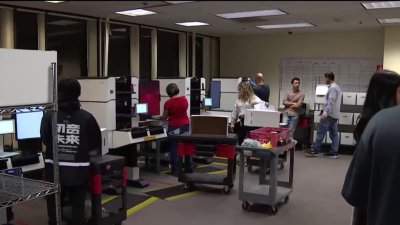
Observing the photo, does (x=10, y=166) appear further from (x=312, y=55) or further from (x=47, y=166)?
(x=312, y=55)

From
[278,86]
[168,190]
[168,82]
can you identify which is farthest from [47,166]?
[278,86]

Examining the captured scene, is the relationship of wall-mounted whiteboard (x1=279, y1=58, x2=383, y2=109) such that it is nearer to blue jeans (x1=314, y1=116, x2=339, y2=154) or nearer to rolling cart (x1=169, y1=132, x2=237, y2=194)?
blue jeans (x1=314, y1=116, x2=339, y2=154)

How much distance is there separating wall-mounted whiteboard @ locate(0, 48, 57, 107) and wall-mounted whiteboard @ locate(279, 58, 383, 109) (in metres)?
6.70

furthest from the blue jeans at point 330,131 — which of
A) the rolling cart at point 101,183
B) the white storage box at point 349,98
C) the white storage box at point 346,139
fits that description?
the rolling cart at point 101,183

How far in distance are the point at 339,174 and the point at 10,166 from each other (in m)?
4.05

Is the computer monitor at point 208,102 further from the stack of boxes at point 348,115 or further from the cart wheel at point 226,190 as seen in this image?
the cart wheel at point 226,190

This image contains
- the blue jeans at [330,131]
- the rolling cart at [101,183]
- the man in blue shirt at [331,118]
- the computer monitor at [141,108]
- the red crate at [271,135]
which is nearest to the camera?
the rolling cart at [101,183]

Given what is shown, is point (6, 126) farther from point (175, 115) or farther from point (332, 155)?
point (332, 155)

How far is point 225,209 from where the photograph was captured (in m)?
3.80

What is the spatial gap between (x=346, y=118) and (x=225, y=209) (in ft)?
12.2

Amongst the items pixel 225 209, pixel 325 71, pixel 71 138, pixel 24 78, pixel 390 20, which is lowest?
pixel 225 209

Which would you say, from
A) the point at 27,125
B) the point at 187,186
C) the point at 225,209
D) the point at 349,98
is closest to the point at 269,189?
the point at 225,209

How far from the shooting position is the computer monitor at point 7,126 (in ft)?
11.4

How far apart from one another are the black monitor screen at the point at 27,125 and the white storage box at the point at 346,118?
195 inches
